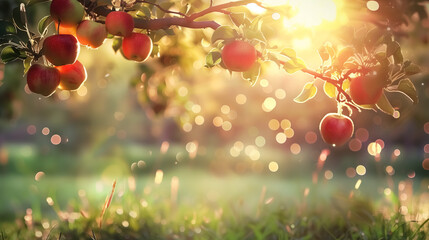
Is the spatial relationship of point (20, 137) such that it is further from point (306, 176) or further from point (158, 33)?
point (158, 33)

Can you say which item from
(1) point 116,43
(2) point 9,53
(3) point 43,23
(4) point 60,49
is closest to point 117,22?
(4) point 60,49

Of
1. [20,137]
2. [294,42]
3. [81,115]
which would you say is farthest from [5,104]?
[20,137]

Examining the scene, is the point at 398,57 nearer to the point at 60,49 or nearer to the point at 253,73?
the point at 253,73

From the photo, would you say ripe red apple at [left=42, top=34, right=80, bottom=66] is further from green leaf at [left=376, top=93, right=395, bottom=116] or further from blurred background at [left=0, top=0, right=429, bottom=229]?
blurred background at [left=0, top=0, right=429, bottom=229]

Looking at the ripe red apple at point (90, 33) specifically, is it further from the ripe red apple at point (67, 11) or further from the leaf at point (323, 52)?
the leaf at point (323, 52)

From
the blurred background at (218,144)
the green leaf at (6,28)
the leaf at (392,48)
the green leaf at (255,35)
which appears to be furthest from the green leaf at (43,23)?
the blurred background at (218,144)

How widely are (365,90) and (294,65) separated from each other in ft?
0.96

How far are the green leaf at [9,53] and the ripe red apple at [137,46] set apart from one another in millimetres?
459

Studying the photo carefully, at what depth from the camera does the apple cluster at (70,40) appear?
2074 millimetres

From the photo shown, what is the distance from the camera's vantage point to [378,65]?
207cm

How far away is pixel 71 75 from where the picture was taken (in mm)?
2252

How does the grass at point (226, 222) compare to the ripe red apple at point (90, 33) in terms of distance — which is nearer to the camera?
the ripe red apple at point (90, 33)

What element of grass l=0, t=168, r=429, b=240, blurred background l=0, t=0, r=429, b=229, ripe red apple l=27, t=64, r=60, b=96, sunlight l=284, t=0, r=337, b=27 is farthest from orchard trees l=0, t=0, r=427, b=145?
blurred background l=0, t=0, r=429, b=229

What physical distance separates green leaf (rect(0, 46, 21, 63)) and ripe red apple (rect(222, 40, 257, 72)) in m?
0.89
